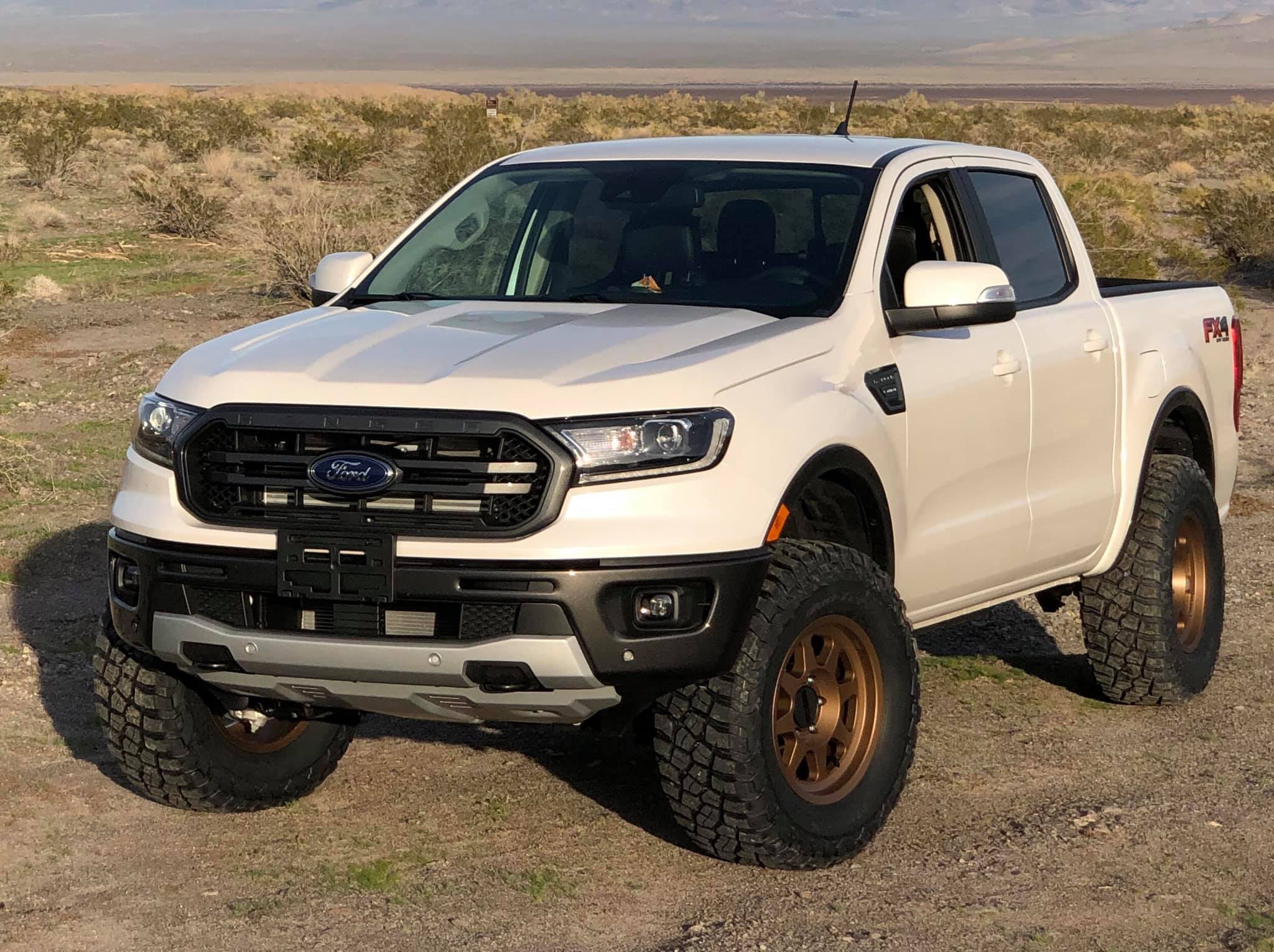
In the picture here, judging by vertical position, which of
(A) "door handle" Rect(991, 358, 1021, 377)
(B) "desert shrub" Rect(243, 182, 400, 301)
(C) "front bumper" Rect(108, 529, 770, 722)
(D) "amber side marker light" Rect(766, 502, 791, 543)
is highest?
(A) "door handle" Rect(991, 358, 1021, 377)

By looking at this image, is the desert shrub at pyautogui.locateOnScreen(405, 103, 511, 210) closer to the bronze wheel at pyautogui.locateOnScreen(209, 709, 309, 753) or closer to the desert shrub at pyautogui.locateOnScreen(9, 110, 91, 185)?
the desert shrub at pyautogui.locateOnScreen(9, 110, 91, 185)

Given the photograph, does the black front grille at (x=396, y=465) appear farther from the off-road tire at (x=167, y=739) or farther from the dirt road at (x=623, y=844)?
the dirt road at (x=623, y=844)

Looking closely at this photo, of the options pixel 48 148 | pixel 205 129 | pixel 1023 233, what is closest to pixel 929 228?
pixel 1023 233

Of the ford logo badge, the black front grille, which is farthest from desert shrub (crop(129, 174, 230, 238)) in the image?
the ford logo badge

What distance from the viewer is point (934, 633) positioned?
7.96m

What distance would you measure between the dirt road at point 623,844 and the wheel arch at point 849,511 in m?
0.84

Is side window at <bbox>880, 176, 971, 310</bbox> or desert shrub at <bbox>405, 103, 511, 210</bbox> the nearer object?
side window at <bbox>880, 176, 971, 310</bbox>

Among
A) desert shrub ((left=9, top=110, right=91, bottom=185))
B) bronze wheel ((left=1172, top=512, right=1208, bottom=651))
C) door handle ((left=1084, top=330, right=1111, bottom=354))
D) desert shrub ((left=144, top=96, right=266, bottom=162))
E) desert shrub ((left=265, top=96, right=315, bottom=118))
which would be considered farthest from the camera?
desert shrub ((left=265, top=96, right=315, bottom=118))

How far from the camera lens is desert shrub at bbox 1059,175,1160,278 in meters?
20.0

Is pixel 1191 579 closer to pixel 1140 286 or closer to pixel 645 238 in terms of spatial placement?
pixel 1140 286

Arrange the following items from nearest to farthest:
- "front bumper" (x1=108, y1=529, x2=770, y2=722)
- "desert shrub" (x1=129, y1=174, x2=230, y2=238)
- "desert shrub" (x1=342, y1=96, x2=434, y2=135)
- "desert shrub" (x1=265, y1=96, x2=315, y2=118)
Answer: "front bumper" (x1=108, y1=529, x2=770, y2=722)
"desert shrub" (x1=129, y1=174, x2=230, y2=238)
"desert shrub" (x1=342, y1=96, x2=434, y2=135)
"desert shrub" (x1=265, y1=96, x2=315, y2=118)

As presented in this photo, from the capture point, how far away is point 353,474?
14.4 ft

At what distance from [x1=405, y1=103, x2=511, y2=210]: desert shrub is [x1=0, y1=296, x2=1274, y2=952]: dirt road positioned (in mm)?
16038

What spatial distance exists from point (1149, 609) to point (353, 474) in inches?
130
